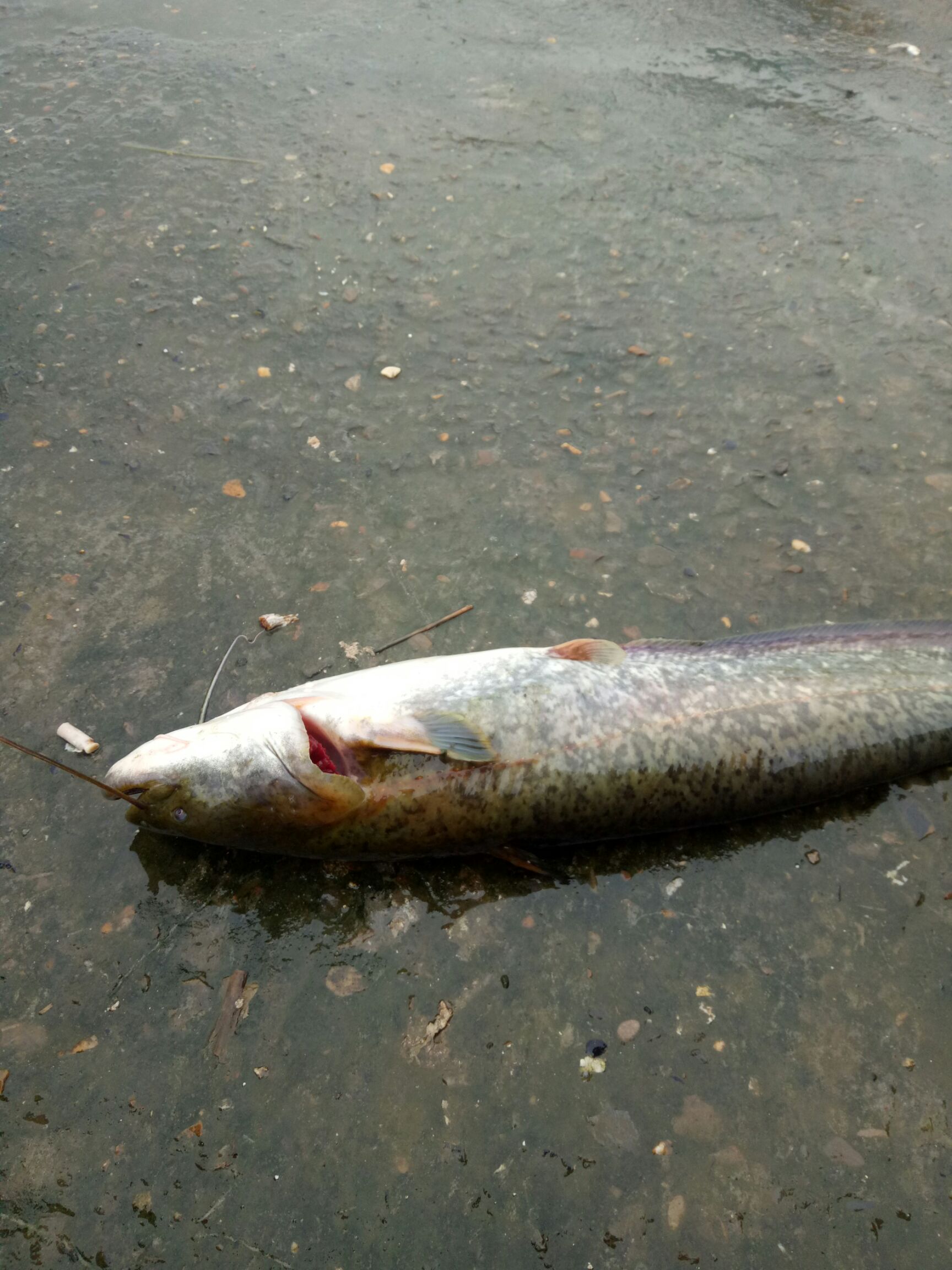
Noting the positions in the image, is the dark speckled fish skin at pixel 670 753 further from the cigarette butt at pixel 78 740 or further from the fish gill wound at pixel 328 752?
the cigarette butt at pixel 78 740

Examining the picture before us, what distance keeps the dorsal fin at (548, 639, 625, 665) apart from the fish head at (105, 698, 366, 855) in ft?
3.04

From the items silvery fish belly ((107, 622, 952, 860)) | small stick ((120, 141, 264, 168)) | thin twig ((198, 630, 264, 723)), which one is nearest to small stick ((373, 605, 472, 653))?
silvery fish belly ((107, 622, 952, 860))

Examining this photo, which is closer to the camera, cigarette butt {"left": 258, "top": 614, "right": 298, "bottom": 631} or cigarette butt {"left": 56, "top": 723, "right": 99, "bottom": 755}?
cigarette butt {"left": 56, "top": 723, "right": 99, "bottom": 755}

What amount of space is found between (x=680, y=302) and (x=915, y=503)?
1.83m

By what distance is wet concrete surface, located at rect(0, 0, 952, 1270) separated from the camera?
2553mm

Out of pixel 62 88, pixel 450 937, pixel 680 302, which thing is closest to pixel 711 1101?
pixel 450 937

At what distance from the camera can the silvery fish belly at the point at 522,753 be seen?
9.54 ft

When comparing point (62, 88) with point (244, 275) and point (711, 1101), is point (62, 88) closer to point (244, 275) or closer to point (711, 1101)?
point (244, 275)

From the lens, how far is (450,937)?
292 centimetres

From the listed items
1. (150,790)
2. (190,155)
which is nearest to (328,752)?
(150,790)

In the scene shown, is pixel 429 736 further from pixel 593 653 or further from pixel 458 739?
pixel 593 653

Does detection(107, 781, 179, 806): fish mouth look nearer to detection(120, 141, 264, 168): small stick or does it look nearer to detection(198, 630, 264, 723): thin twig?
detection(198, 630, 264, 723): thin twig

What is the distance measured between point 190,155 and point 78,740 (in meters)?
4.50

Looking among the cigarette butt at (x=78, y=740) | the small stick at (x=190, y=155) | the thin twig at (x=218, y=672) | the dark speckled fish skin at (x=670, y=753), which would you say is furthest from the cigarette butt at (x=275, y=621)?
the small stick at (x=190, y=155)
